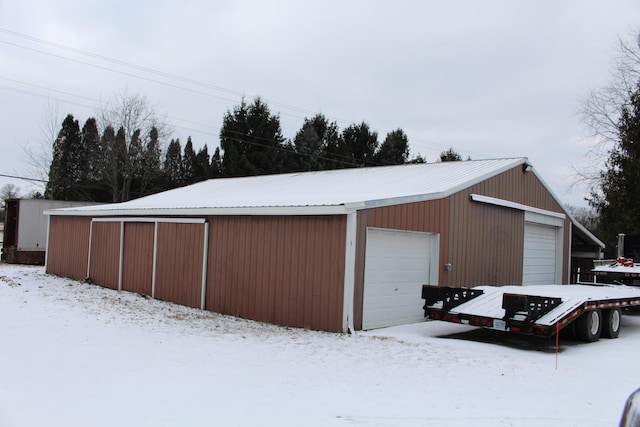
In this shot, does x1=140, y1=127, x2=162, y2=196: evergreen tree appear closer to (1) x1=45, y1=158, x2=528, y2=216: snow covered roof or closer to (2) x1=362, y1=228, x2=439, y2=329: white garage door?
(1) x1=45, y1=158, x2=528, y2=216: snow covered roof

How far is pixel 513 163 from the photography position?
15.4 m

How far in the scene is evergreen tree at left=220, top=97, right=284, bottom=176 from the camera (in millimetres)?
37219

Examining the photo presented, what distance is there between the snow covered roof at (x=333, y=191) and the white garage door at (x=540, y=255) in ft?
7.96

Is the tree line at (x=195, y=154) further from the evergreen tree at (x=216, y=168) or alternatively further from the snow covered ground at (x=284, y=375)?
the snow covered ground at (x=284, y=375)

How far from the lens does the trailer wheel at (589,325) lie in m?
9.82

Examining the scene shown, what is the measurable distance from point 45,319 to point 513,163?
40.2 ft

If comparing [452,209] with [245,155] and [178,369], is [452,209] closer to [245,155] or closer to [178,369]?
[178,369]

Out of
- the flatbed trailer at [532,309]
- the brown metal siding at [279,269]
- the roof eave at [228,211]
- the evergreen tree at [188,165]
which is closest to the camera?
the flatbed trailer at [532,309]

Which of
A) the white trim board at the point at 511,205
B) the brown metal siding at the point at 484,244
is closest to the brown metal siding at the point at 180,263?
the brown metal siding at the point at 484,244

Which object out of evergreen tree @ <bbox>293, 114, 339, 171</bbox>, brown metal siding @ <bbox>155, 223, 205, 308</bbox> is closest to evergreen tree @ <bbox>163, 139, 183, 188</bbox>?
evergreen tree @ <bbox>293, 114, 339, 171</bbox>

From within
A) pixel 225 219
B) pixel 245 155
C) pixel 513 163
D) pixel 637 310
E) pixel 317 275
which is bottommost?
pixel 637 310

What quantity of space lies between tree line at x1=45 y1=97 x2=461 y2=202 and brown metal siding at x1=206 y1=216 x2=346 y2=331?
24724 mm

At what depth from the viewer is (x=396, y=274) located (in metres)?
11.3

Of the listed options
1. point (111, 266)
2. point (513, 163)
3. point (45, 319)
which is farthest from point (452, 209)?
point (111, 266)
